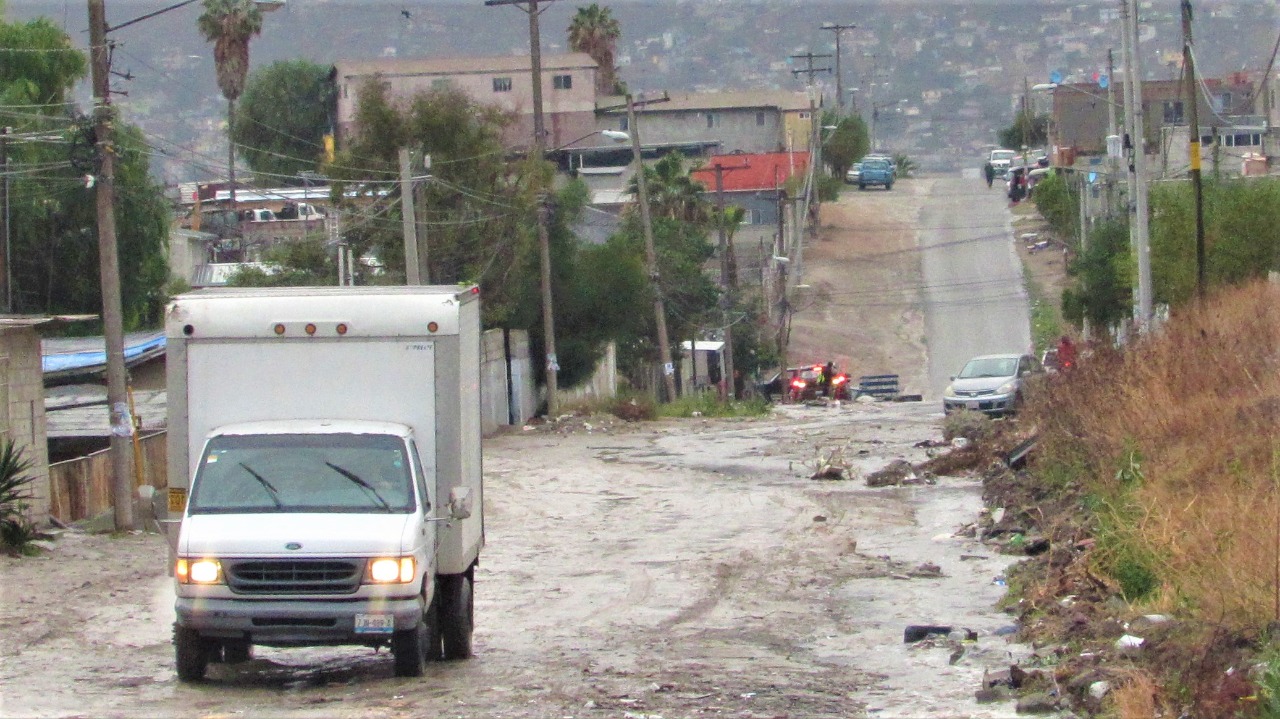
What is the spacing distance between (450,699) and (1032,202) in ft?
311

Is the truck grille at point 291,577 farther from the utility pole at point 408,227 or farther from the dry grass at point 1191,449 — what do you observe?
the utility pole at point 408,227

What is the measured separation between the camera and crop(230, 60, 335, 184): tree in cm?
10769

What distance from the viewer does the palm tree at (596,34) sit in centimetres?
9306

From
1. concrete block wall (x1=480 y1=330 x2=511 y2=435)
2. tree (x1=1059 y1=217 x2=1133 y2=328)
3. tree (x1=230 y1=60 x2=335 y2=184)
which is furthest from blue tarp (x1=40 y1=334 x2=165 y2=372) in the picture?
tree (x1=230 y1=60 x2=335 y2=184)

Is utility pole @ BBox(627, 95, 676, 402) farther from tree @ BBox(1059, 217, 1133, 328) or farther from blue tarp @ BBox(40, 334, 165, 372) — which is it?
blue tarp @ BBox(40, 334, 165, 372)

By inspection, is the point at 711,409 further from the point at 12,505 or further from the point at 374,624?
the point at 374,624

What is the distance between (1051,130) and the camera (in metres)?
110

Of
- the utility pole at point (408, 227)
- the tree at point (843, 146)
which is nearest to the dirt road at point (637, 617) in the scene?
the utility pole at point (408, 227)

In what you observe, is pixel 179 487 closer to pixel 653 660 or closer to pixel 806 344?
pixel 653 660

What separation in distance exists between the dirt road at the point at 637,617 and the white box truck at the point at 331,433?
70 cm

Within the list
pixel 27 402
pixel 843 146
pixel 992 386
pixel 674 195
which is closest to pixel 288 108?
pixel 843 146

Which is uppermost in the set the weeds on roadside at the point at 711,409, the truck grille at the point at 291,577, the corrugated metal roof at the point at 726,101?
the corrugated metal roof at the point at 726,101

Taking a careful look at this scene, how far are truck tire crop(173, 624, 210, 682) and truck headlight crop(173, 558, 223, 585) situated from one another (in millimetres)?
389

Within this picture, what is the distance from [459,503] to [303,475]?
1.13m
